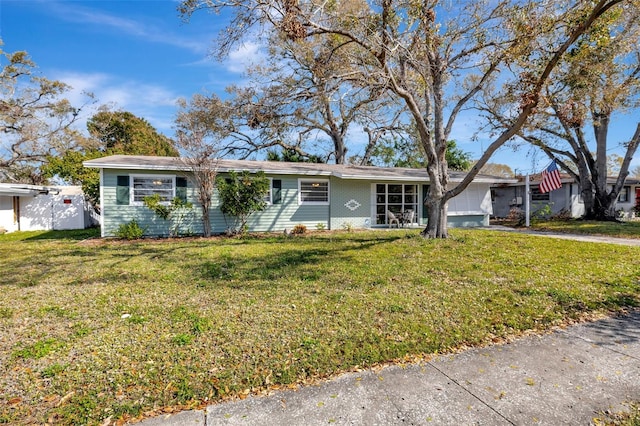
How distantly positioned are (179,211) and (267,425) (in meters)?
10.7

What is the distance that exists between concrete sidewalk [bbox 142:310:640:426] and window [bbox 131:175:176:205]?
10.4m

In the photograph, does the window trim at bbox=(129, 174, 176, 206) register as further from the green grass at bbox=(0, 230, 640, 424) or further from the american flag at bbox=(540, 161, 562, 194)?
the american flag at bbox=(540, 161, 562, 194)

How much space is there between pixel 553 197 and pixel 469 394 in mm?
24046

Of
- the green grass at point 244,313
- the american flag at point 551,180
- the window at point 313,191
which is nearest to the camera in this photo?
the green grass at point 244,313

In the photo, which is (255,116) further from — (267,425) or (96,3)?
(267,425)

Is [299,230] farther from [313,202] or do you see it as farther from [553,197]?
[553,197]

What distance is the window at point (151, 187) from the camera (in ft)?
36.9

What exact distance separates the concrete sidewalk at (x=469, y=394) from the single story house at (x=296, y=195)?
10070 millimetres

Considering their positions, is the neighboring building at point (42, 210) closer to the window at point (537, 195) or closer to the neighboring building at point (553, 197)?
the neighboring building at point (553, 197)

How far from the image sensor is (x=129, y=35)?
9.98 meters

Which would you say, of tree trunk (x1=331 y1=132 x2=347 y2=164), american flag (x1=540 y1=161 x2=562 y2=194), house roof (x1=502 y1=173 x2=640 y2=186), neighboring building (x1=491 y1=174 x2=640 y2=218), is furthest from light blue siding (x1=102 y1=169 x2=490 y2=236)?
tree trunk (x1=331 y1=132 x2=347 y2=164)

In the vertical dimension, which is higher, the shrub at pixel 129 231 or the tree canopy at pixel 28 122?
the tree canopy at pixel 28 122

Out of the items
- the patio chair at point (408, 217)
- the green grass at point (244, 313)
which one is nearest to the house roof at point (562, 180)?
the patio chair at point (408, 217)

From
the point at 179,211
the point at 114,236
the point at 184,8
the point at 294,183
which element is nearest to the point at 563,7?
the point at 184,8
